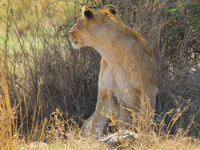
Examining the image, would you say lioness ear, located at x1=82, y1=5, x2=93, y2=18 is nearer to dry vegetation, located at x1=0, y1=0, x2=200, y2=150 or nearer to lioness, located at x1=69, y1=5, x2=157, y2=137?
lioness, located at x1=69, y1=5, x2=157, y2=137

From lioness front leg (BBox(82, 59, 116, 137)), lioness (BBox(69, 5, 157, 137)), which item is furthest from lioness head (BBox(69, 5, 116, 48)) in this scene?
lioness front leg (BBox(82, 59, 116, 137))

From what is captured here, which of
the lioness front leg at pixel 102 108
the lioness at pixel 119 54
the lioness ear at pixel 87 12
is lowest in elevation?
the lioness front leg at pixel 102 108

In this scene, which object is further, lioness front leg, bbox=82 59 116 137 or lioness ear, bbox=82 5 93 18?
lioness front leg, bbox=82 59 116 137

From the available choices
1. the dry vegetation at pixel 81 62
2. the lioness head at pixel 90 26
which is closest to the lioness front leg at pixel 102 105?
the lioness head at pixel 90 26

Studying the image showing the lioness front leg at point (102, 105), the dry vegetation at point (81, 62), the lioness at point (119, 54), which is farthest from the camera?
the dry vegetation at point (81, 62)

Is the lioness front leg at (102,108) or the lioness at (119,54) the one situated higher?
the lioness at (119,54)

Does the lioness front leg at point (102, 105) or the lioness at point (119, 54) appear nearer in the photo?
the lioness at point (119, 54)

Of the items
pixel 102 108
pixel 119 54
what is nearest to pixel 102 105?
pixel 102 108

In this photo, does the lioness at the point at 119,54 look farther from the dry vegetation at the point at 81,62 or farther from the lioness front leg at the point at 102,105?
the dry vegetation at the point at 81,62

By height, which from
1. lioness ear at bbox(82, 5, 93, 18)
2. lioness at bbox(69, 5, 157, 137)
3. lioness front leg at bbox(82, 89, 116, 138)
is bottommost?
lioness front leg at bbox(82, 89, 116, 138)

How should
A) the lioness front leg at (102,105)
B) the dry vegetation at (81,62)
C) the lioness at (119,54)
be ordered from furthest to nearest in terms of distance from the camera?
the dry vegetation at (81,62)
the lioness front leg at (102,105)
the lioness at (119,54)

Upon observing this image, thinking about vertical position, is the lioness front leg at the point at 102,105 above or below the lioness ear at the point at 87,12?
below

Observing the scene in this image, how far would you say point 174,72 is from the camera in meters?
5.86

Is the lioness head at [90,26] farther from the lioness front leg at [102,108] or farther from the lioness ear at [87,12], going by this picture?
the lioness front leg at [102,108]
